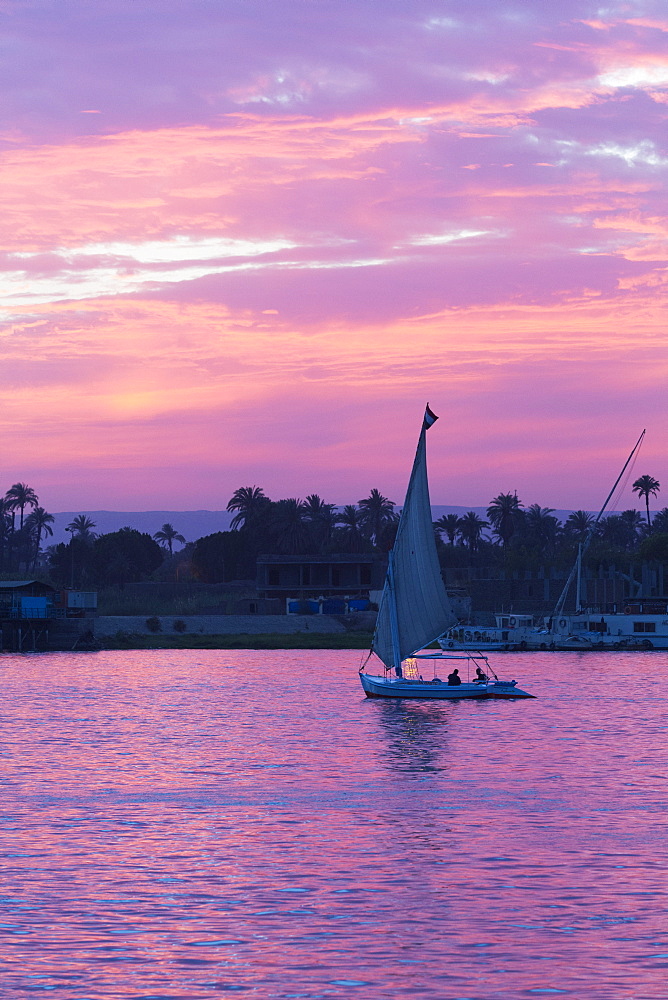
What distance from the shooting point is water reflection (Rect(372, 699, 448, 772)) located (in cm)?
5800

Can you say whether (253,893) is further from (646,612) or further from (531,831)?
(646,612)

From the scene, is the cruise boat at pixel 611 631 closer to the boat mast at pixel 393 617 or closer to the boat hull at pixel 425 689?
the boat hull at pixel 425 689

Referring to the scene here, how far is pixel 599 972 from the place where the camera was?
76.0ft

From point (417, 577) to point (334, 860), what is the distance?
1929 inches

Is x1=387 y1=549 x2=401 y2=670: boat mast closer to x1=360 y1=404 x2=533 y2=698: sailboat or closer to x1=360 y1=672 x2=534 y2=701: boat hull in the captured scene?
x1=360 y1=404 x2=533 y2=698: sailboat

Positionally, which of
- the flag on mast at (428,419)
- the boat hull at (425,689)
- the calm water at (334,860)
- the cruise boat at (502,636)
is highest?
the flag on mast at (428,419)

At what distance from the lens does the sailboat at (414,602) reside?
270ft

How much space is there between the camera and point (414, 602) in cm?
8400

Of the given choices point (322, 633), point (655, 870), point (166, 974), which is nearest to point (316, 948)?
point (166, 974)

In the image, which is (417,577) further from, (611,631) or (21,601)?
(611,631)

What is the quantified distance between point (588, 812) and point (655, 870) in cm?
998

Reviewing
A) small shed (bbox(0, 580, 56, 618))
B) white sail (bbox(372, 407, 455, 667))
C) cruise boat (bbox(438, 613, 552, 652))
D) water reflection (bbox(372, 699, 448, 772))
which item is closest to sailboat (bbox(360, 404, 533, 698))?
white sail (bbox(372, 407, 455, 667))

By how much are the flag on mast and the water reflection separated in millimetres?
17864

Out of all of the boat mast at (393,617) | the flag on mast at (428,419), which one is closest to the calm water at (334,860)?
the boat mast at (393,617)
